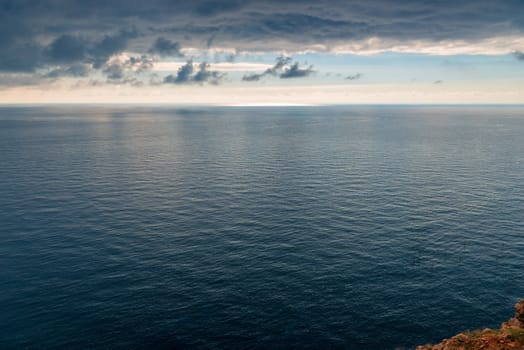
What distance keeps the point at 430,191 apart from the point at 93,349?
10519cm

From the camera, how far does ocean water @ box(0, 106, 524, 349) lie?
5731cm

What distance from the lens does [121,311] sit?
60594mm

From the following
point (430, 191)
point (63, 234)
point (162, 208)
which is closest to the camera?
point (63, 234)

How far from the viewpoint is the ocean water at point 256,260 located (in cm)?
5731

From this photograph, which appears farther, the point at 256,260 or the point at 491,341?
the point at 256,260

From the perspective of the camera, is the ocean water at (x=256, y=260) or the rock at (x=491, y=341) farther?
the ocean water at (x=256, y=260)

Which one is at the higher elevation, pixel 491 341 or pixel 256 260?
pixel 491 341

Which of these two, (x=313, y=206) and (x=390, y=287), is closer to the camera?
(x=390, y=287)

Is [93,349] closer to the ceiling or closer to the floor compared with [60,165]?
closer to the floor

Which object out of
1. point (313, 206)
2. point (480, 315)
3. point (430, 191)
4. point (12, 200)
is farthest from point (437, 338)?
point (12, 200)

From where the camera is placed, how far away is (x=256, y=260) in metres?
77.1

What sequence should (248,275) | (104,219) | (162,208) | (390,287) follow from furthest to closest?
(162,208)
(104,219)
(248,275)
(390,287)

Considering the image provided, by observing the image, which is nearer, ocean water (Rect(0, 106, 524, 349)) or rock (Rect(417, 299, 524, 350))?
rock (Rect(417, 299, 524, 350))

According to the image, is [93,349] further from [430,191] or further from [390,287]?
[430,191]
